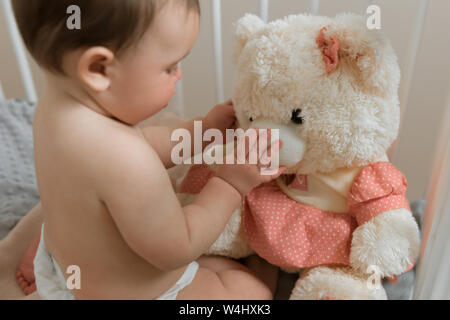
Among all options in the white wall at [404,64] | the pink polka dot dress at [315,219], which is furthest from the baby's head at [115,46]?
the white wall at [404,64]

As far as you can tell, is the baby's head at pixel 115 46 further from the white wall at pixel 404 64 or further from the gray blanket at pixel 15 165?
the gray blanket at pixel 15 165

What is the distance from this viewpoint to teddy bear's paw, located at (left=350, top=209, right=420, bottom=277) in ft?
2.15

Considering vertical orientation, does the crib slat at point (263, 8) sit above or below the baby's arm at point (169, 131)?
above

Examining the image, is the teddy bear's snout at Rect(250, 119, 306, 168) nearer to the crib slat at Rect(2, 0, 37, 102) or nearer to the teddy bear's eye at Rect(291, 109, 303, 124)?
the teddy bear's eye at Rect(291, 109, 303, 124)

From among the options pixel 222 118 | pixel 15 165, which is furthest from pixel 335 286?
pixel 15 165

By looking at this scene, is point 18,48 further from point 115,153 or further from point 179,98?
point 115,153

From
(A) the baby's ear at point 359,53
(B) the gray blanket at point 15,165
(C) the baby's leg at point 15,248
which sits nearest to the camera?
(A) the baby's ear at point 359,53

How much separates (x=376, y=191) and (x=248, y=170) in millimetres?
196

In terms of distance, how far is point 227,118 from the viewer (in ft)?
2.65

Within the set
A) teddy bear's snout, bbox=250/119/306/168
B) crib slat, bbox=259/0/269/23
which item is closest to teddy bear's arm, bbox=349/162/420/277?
teddy bear's snout, bbox=250/119/306/168

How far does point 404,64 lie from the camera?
2.62ft

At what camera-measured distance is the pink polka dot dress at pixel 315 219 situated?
68 cm
